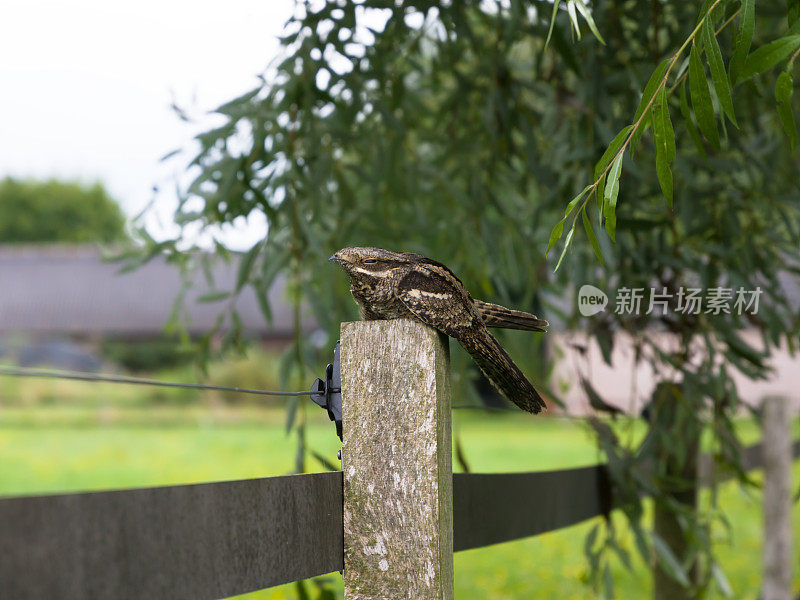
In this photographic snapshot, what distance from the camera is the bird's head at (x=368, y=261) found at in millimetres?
1329

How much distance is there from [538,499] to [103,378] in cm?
104

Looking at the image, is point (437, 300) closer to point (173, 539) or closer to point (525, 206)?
point (173, 539)

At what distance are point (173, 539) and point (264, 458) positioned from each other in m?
10.3

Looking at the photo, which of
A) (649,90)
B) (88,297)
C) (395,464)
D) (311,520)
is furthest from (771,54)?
(88,297)

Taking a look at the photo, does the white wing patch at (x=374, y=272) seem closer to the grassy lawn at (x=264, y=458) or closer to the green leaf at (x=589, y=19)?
the green leaf at (x=589, y=19)

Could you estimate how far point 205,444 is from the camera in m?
13.1

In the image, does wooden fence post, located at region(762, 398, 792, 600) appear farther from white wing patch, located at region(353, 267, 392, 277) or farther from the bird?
white wing patch, located at region(353, 267, 392, 277)

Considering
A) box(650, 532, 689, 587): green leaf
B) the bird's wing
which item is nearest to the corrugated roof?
box(650, 532, 689, 587): green leaf

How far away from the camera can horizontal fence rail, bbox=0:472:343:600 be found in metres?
0.73

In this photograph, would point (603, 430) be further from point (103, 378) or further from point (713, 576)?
point (103, 378)

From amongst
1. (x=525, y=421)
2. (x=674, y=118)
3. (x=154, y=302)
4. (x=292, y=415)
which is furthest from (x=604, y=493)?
(x=154, y=302)

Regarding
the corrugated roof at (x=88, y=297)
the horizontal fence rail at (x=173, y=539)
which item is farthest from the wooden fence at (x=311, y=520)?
the corrugated roof at (x=88, y=297)

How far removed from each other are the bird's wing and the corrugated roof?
68.8 ft

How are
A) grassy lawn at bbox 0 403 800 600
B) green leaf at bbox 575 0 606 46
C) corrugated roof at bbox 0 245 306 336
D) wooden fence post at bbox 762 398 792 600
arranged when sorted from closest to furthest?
1. green leaf at bbox 575 0 606 46
2. wooden fence post at bbox 762 398 792 600
3. grassy lawn at bbox 0 403 800 600
4. corrugated roof at bbox 0 245 306 336
